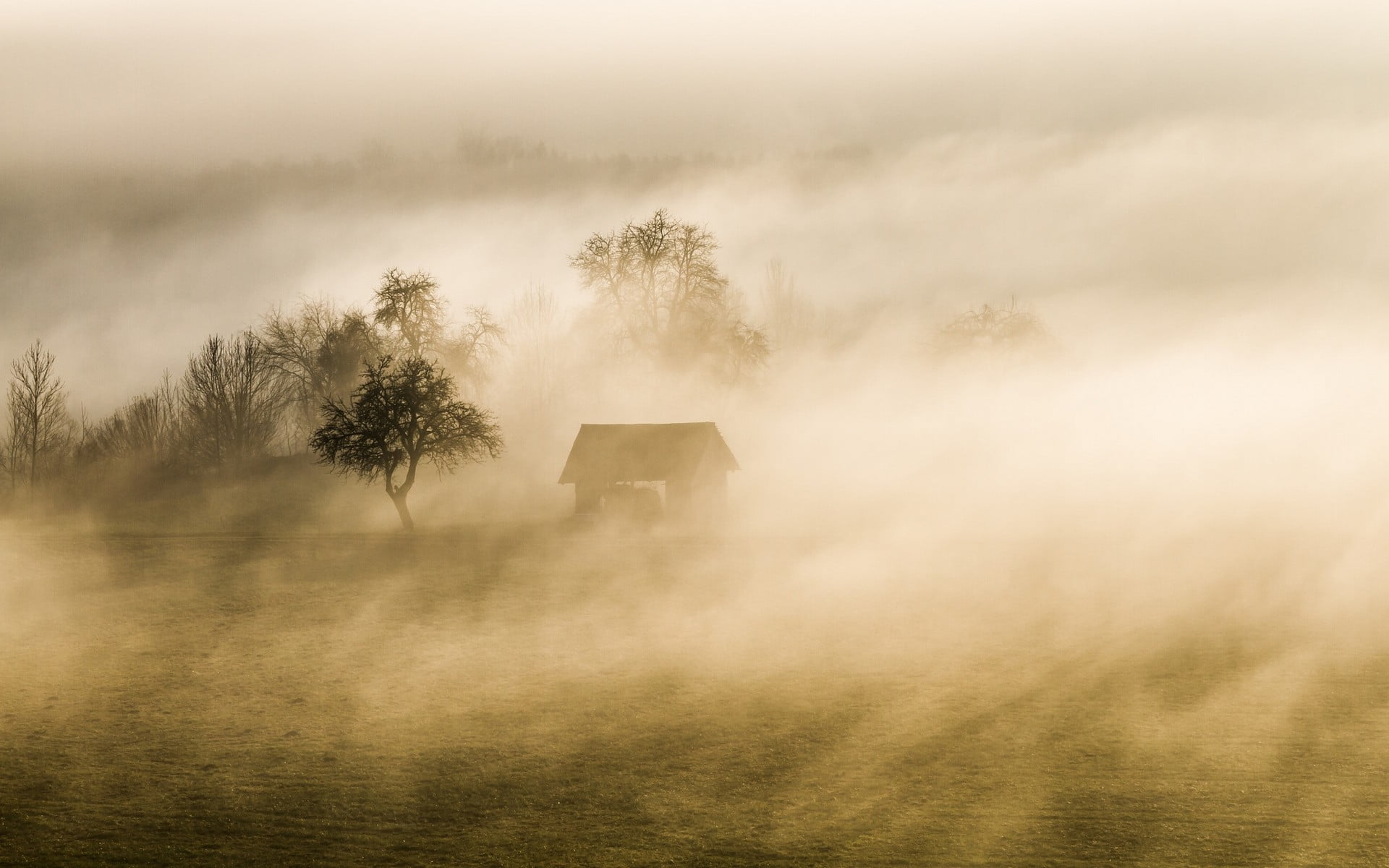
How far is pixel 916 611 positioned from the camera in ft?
125

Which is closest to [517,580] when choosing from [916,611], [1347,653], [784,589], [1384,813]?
[784,589]

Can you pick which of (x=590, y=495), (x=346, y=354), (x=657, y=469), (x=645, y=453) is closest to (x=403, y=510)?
(x=590, y=495)

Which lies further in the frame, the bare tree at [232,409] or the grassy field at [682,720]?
the bare tree at [232,409]

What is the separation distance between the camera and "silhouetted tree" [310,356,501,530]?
189ft

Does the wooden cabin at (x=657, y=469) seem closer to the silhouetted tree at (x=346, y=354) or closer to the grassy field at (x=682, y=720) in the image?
the grassy field at (x=682, y=720)

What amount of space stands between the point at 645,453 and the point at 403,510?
13127 mm

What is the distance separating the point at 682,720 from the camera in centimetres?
2495

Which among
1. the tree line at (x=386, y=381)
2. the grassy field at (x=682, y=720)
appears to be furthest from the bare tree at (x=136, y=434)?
the grassy field at (x=682, y=720)

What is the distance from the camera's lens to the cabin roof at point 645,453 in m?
60.3

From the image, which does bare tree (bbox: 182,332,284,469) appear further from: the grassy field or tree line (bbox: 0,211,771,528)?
the grassy field

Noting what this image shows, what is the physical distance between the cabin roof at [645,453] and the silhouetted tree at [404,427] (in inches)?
220

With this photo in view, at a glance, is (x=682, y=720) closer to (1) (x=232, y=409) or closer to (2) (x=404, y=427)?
(2) (x=404, y=427)

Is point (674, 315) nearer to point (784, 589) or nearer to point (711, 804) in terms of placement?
point (784, 589)

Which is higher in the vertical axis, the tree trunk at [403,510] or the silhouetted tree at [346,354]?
the silhouetted tree at [346,354]
